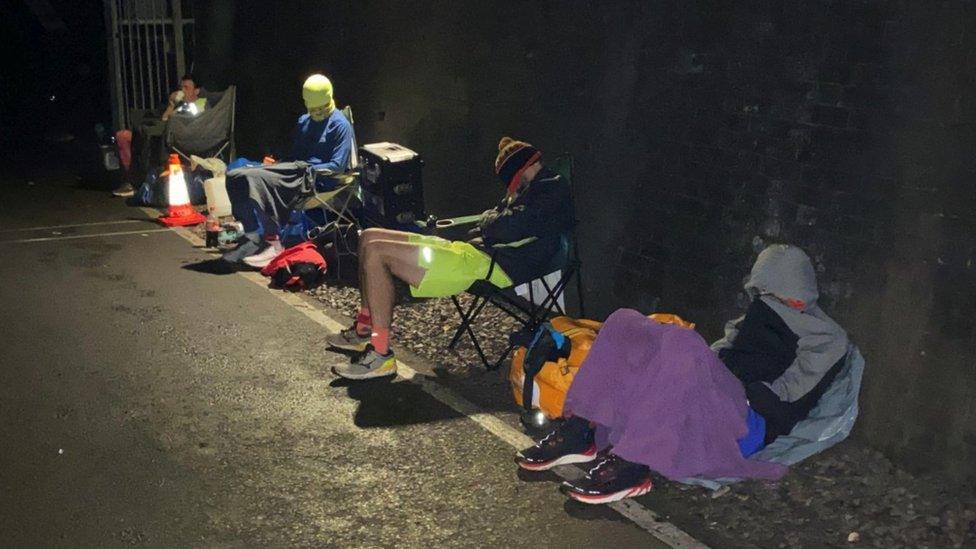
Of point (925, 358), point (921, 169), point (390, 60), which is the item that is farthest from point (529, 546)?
point (390, 60)

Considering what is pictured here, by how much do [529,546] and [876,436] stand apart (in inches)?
75.2

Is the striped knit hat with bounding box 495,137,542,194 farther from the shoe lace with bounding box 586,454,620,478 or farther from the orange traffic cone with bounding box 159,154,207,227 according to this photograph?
the orange traffic cone with bounding box 159,154,207,227

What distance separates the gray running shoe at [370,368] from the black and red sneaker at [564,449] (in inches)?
55.1

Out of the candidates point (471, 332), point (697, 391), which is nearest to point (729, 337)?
point (697, 391)

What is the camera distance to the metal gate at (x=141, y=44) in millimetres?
13352

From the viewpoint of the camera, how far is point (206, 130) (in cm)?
1162

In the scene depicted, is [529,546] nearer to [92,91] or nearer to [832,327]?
[832,327]

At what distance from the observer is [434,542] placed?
14.4 ft

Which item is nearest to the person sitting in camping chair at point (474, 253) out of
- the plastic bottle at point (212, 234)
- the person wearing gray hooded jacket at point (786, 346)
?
the person wearing gray hooded jacket at point (786, 346)

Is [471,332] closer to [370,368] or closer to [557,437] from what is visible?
[370,368]

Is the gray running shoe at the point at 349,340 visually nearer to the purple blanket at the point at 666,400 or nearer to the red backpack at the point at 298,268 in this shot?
the red backpack at the point at 298,268

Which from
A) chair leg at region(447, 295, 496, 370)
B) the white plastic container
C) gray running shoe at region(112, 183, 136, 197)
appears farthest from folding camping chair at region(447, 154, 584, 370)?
gray running shoe at region(112, 183, 136, 197)

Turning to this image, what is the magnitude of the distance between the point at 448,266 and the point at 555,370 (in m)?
1.20

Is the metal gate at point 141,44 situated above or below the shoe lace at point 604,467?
above
